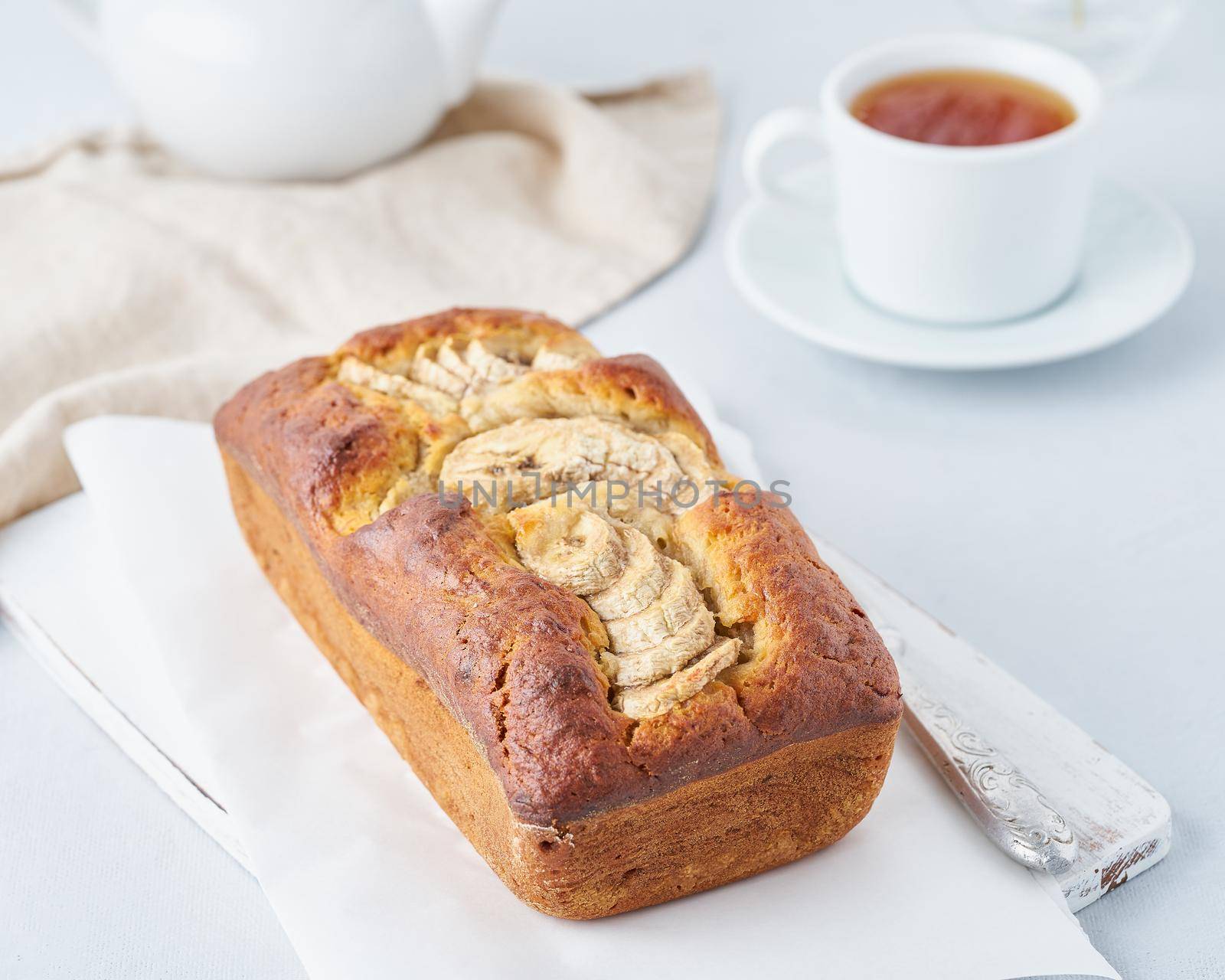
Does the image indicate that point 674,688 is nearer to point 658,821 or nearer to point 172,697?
point 658,821

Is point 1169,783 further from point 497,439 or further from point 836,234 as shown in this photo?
point 836,234

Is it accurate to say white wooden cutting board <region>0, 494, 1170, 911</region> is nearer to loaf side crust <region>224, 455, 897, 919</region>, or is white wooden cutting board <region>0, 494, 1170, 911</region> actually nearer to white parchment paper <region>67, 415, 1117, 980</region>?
white parchment paper <region>67, 415, 1117, 980</region>

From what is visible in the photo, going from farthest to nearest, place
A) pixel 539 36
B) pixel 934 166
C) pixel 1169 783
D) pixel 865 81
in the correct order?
pixel 539 36 < pixel 865 81 < pixel 934 166 < pixel 1169 783

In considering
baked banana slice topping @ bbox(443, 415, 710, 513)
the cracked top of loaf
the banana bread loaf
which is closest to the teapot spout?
the cracked top of loaf

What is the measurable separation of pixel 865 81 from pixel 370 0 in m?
1.05

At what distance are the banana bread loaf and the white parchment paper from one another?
37 millimetres

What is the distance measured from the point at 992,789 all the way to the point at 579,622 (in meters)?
0.54

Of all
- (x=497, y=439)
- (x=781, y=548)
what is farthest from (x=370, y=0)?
(x=781, y=548)

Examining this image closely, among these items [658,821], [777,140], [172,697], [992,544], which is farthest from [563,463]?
[777,140]

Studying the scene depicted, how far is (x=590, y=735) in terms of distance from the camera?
1.41 metres

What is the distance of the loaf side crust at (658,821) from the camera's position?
1452 millimetres

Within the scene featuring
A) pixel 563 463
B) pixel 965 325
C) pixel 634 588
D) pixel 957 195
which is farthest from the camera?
pixel 965 325

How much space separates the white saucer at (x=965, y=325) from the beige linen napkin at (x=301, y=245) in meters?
0.28

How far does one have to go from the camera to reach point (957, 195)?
7.75 ft
